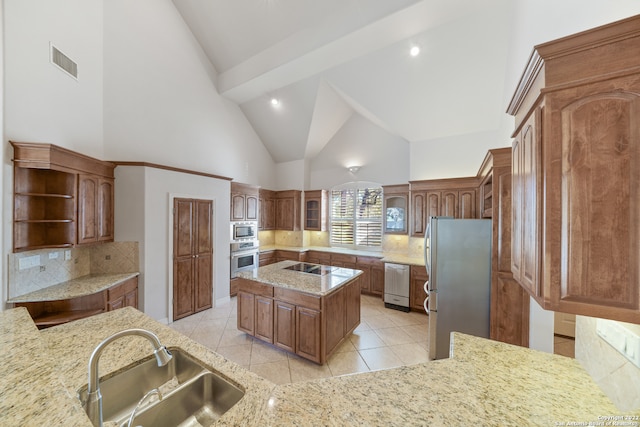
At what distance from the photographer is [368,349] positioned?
305 cm

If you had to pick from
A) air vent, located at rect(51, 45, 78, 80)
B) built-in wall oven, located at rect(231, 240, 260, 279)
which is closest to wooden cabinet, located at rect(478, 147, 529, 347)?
built-in wall oven, located at rect(231, 240, 260, 279)

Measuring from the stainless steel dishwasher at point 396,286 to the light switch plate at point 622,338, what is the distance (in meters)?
3.11

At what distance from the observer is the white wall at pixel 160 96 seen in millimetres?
3518

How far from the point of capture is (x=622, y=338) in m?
1.05

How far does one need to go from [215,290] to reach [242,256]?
85 centimetres

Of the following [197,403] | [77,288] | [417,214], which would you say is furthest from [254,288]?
[417,214]

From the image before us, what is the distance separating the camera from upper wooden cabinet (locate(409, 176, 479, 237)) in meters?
4.03

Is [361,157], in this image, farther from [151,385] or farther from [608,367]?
[151,385]

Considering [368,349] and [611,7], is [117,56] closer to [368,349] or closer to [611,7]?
[611,7]

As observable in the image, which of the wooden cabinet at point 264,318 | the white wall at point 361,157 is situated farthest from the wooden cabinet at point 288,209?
the wooden cabinet at point 264,318

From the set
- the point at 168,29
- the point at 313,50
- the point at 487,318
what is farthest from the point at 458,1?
the point at 168,29

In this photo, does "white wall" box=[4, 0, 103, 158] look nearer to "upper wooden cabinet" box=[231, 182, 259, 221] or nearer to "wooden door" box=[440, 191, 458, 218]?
"upper wooden cabinet" box=[231, 182, 259, 221]

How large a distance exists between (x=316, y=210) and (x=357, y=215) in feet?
3.65

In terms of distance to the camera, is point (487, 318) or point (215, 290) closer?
point (487, 318)
